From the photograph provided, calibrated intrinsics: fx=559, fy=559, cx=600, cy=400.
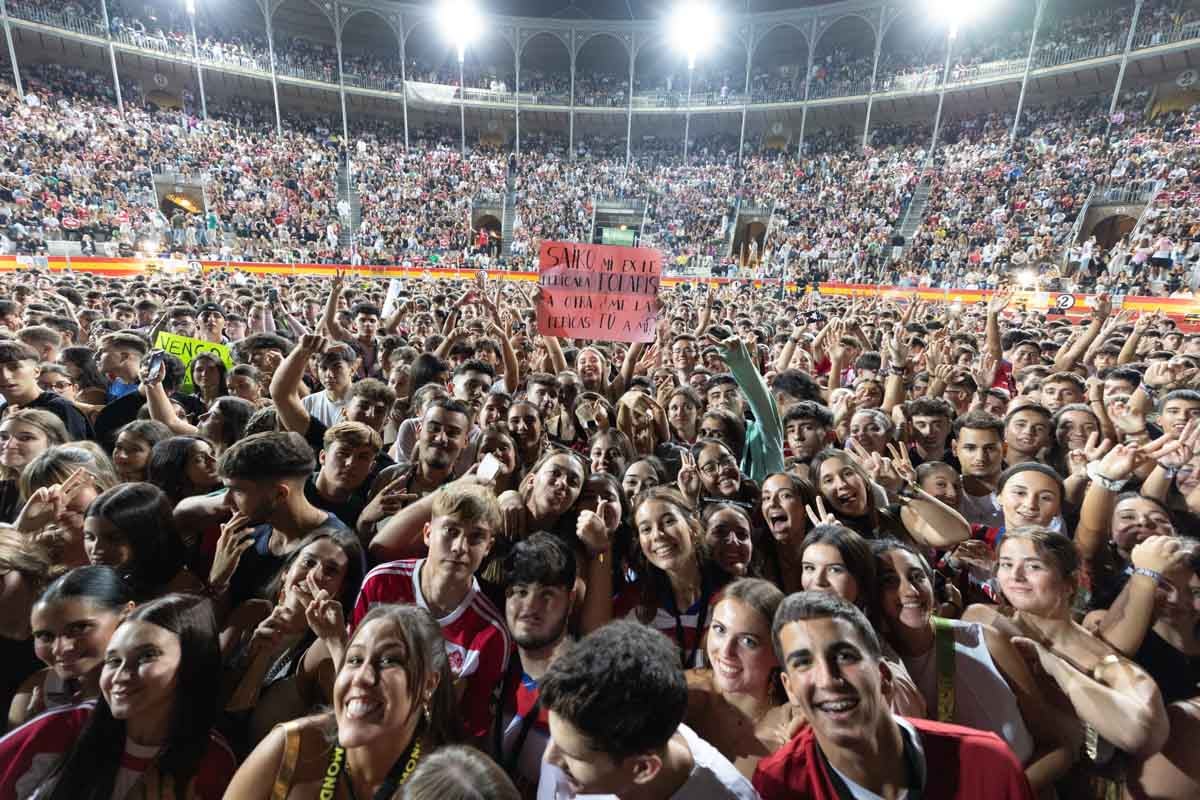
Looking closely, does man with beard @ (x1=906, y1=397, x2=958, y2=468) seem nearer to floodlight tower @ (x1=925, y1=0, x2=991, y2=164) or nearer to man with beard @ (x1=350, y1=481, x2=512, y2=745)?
man with beard @ (x1=350, y1=481, x2=512, y2=745)

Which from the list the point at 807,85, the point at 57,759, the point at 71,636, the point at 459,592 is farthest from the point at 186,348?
the point at 807,85

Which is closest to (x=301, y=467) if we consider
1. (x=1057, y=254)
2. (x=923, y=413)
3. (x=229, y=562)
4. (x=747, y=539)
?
(x=229, y=562)

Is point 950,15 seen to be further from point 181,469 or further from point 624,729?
point 624,729

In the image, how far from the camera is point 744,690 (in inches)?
80.9

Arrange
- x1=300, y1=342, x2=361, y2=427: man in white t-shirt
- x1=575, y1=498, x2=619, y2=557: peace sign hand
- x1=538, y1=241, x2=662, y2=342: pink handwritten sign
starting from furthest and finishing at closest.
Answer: x1=538, y1=241, x2=662, y2=342: pink handwritten sign → x1=300, y1=342, x2=361, y2=427: man in white t-shirt → x1=575, y1=498, x2=619, y2=557: peace sign hand

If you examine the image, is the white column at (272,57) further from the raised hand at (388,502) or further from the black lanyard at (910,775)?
the black lanyard at (910,775)

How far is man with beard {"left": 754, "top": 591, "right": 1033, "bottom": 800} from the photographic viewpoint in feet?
5.33

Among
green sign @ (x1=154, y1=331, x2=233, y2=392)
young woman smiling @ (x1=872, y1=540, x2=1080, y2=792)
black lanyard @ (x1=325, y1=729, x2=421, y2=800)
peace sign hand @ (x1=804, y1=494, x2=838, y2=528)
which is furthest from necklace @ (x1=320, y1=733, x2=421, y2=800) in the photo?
green sign @ (x1=154, y1=331, x2=233, y2=392)

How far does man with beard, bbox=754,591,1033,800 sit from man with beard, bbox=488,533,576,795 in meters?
0.95

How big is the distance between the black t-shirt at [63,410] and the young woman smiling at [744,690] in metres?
4.65

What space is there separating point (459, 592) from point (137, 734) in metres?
1.12

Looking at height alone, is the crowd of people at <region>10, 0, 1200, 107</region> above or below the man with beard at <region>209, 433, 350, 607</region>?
above

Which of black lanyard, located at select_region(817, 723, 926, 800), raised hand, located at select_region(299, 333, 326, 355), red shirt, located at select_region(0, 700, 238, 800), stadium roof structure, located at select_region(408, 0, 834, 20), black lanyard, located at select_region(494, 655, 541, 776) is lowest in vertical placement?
black lanyard, located at select_region(494, 655, 541, 776)

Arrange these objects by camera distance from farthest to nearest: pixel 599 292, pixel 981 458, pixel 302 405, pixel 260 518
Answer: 1. pixel 599 292
2. pixel 302 405
3. pixel 981 458
4. pixel 260 518
